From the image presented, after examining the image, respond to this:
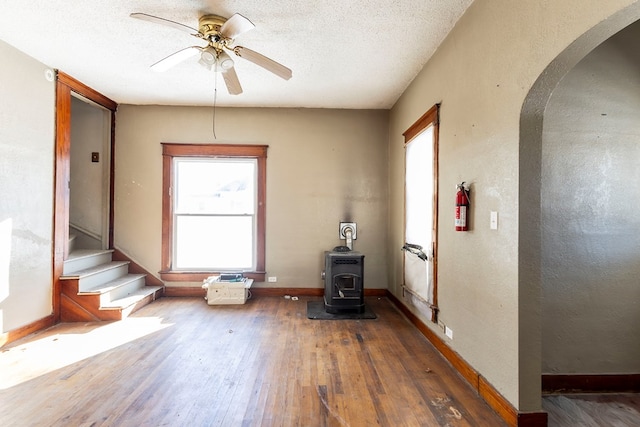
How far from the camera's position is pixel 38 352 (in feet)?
8.91

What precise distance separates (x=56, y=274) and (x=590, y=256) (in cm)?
496

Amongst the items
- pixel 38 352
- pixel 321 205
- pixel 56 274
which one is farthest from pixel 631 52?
pixel 56 274

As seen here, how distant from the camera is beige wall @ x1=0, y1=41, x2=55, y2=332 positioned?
9.43 feet

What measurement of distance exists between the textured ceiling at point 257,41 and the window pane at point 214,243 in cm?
178

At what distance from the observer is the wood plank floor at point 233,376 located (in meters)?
1.87

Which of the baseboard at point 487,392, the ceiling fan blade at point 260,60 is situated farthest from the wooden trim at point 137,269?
the baseboard at point 487,392

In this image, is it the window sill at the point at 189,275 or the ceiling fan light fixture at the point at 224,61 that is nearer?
the ceiling fan light fixture at the point at 224,61

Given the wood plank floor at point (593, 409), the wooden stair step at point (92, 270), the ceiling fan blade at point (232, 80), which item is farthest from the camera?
the wooden stair step at point (92, 270)

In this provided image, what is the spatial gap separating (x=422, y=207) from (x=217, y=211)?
2.92m

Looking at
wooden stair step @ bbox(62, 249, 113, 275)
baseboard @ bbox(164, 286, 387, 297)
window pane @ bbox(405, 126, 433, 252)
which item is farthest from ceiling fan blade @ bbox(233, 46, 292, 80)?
wooden stair step @ bbox(62, 249, 113, 275)

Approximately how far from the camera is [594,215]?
2141 mm

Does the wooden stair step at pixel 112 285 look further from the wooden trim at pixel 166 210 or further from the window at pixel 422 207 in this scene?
the window at pixel 422 207

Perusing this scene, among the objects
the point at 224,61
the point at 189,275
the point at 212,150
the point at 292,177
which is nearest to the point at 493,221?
the point at 224,61

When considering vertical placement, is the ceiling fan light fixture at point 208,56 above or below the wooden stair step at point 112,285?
above
